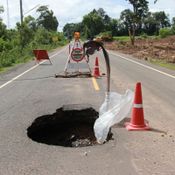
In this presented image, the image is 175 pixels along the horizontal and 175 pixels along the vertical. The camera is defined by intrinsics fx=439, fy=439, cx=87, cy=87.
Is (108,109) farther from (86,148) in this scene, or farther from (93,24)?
(93,24)

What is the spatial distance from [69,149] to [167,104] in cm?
471

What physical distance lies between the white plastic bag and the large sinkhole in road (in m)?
0.21

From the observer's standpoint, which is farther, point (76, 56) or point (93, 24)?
point (93, 24)

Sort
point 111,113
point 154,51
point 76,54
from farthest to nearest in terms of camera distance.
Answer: point 154,51 < point 76,54 < point 111,113

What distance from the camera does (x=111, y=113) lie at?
323 inches

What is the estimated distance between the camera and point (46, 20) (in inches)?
4520

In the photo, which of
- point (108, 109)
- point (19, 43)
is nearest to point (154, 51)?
point (19, 43)

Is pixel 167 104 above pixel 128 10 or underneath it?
underneath

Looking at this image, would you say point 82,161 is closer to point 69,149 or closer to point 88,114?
point 69,149

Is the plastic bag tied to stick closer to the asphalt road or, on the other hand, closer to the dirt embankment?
the asphalt road

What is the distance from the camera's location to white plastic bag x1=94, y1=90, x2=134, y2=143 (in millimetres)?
7555

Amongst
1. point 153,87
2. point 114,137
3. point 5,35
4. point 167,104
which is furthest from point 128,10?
point 114,137

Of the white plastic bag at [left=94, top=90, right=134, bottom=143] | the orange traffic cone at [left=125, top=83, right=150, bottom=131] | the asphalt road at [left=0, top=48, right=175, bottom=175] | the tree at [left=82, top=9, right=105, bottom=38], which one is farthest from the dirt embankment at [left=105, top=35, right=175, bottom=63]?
the tree at [left=82, top=9, right=105, bottom=38]

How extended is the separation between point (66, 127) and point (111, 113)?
138cm
